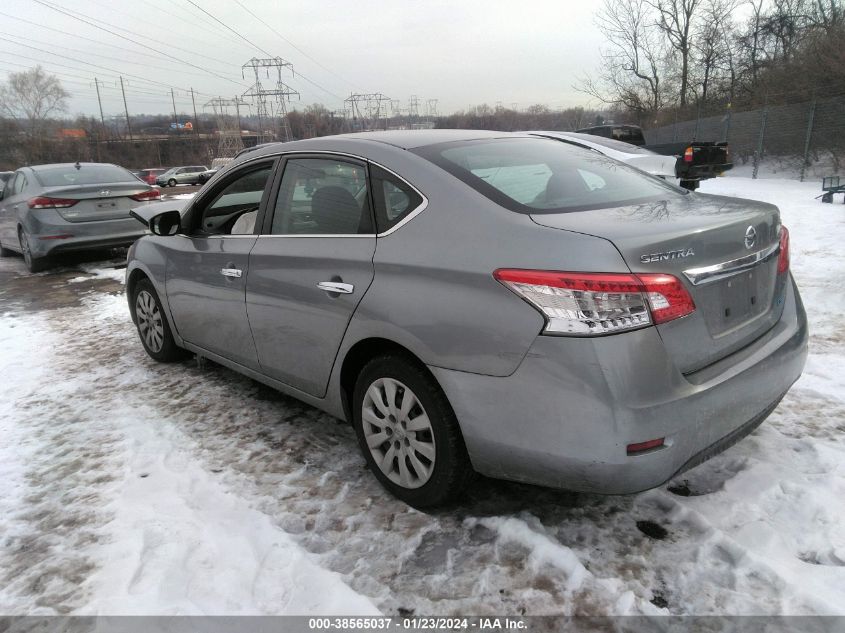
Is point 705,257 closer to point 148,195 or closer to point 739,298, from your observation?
point 739,298

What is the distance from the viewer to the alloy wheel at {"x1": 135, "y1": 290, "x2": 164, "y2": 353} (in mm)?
4613

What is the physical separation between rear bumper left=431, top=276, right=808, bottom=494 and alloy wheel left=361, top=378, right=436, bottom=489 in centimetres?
25

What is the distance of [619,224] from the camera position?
2.21 metres

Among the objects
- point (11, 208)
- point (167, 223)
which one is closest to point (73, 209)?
point (11, 208)

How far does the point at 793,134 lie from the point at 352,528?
66.0ft

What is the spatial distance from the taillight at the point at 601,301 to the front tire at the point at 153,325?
3.41m

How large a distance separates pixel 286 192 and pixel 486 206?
4.70 ft

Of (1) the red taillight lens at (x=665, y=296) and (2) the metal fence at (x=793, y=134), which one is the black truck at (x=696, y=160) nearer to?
(2) the metal fence at (x=793, y=134)

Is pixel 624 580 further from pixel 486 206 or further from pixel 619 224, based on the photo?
pixel 486 206

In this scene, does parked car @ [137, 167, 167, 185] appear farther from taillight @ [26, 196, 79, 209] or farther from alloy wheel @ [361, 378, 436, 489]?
alloy wheel @ [361, 378, 436, 489]

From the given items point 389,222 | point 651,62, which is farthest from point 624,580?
point 651,62

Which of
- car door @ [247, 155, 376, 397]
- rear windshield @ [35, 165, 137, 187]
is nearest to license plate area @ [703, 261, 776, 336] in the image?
car door @ [247, 155, 376, 397]

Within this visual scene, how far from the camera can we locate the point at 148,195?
9125 millimetres

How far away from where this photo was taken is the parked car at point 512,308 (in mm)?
2000
